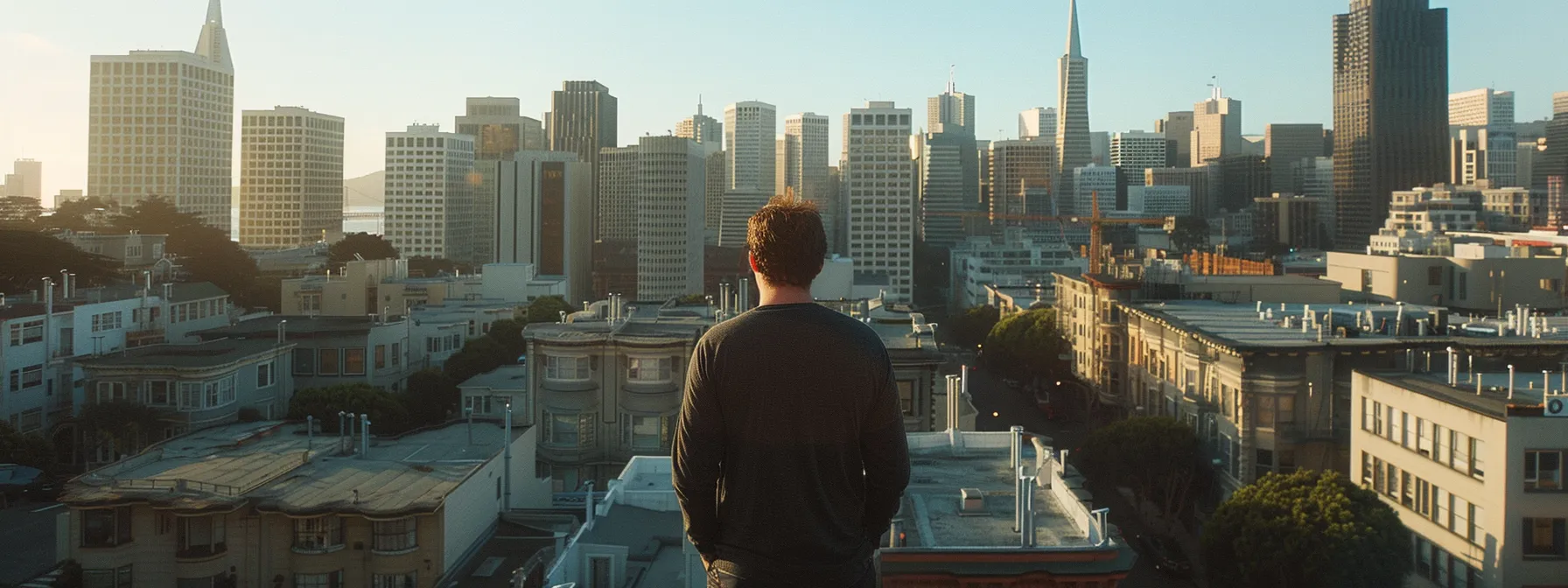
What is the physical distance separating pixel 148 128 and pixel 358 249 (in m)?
55.0

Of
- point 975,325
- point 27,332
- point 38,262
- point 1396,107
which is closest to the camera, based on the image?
point 27,332

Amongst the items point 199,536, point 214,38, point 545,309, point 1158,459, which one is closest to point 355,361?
point 545,309

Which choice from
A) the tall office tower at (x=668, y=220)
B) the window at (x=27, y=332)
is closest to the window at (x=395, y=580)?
the window at (x=27, y=332)

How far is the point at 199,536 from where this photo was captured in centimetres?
2223

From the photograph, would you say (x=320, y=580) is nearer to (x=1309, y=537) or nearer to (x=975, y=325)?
(x=1309, y=537)

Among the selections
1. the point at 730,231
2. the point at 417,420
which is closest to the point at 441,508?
the point at 417,420

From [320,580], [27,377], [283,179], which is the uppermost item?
[283,179]

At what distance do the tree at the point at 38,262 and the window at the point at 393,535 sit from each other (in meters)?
42.6

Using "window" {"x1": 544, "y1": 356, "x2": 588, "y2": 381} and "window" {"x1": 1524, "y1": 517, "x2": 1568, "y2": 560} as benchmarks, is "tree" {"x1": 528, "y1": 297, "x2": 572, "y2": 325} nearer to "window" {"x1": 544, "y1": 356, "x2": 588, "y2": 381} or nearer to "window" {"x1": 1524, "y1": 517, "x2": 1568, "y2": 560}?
"window" {"x1": 544, "y1": 356, "x2": 588, "y2": 381}

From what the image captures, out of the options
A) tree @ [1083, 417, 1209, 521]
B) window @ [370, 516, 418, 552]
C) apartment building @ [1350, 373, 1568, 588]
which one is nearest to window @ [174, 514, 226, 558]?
window @ [370, 516, 418, 552]

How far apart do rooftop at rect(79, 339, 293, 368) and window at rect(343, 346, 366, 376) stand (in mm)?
2689

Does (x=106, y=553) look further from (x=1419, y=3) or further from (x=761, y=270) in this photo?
(x=1419, y=3)

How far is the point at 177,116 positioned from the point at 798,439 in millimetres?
150695

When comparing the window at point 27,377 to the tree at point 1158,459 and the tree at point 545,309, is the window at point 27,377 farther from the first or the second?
the tree at point 1158,459
